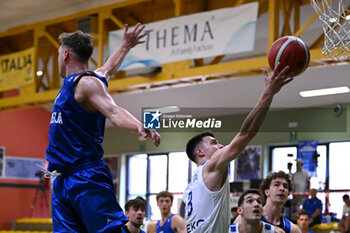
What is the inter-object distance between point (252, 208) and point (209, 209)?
1400 mm

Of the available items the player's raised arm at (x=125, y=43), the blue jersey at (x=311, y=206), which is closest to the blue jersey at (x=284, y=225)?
the player's raised arm at (x=125, y=43)

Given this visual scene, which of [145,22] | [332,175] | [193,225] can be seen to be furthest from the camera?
[332,175]

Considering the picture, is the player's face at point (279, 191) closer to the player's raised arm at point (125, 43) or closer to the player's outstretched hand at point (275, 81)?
the player's raised arm at point (125, 43)

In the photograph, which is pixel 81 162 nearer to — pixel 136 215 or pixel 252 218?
pixel 252 218

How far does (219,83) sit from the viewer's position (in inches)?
741

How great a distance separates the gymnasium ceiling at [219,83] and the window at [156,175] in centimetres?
222

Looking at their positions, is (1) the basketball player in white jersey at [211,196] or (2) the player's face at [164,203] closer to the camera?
(1) the basketball player in white jersey at [211,196]

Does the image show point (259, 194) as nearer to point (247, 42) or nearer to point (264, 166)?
point (247, 42)

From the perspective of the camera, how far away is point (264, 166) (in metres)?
20.1

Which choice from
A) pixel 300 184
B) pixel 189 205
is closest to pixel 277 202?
pixel 189 205

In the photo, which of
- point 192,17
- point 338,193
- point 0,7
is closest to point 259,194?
point 192,17

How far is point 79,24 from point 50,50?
1.99m

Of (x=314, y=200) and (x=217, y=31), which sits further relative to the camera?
(x=314, y=200)

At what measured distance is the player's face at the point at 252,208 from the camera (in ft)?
22.9
